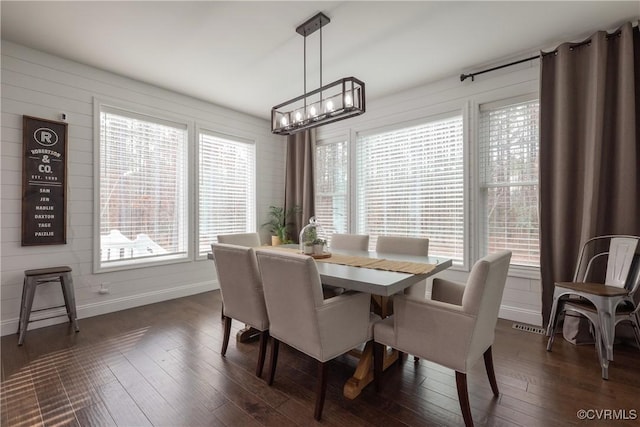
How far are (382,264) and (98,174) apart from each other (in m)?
3.31

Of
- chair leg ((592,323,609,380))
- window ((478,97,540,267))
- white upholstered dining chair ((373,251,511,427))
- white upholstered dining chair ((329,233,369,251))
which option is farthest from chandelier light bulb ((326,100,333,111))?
chair leg ((592,323,609,380))

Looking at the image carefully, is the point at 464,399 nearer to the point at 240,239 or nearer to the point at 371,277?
the point at 371,277

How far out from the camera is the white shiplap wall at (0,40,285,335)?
286 centimetres

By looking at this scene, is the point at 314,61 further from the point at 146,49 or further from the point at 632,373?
the point at 632,373

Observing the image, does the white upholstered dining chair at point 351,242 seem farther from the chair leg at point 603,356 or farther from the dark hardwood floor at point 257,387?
the chair leg at point 603,356

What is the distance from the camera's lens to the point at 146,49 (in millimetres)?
2982

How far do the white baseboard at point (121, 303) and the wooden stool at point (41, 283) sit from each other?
0.11 m

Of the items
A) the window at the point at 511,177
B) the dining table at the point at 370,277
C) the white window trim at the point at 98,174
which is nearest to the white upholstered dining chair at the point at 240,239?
the dining table at the point at 370,277

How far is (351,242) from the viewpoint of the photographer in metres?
3.23

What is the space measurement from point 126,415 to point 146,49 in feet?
10.3

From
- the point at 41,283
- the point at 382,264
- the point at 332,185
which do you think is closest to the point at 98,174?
the point at 41,283

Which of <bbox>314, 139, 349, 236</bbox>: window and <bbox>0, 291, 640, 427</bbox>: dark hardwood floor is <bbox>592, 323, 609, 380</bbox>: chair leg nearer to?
<bbox>0, 291, 640, 427</bbox>: dark hardwood floor

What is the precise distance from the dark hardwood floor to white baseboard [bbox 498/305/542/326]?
377 millimetres

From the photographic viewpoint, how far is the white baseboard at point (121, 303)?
9.51ft
